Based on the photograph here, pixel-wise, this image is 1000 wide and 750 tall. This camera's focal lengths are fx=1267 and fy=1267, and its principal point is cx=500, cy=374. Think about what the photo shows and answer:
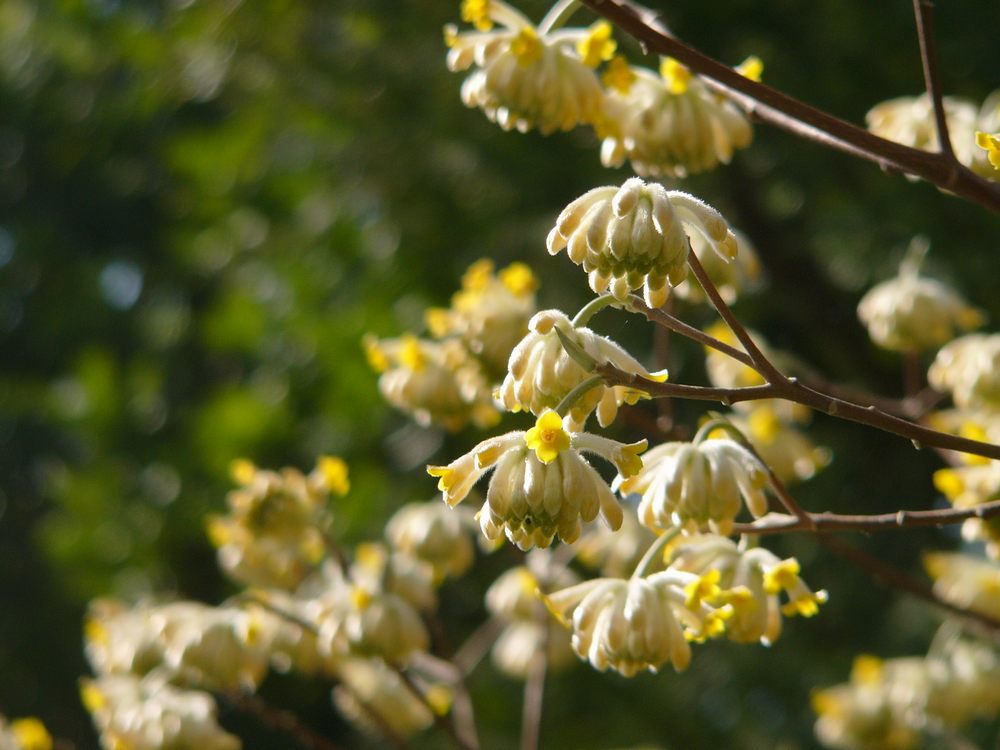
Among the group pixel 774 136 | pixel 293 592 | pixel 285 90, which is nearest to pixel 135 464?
pixel 285 90

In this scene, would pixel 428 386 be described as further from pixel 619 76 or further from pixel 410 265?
pixel 410 265

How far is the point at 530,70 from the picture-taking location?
1657 millimetres

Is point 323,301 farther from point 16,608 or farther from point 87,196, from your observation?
point 87,196

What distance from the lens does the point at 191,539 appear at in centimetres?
417

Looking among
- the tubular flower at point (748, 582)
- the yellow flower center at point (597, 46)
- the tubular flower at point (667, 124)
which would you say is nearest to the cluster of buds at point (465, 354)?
the tubular flower at point (667, 124)

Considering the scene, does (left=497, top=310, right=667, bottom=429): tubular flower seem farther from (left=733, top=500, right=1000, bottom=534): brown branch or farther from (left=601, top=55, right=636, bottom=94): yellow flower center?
(left=601, top=55, right=636, bottom=94): yellow flower center

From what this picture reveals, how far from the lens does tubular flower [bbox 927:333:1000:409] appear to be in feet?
6.01

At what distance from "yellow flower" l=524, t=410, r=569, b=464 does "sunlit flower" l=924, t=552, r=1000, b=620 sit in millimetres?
1289

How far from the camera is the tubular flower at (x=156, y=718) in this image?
1860 millimetres

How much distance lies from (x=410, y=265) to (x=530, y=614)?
147 cm

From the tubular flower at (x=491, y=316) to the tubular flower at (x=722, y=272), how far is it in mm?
243

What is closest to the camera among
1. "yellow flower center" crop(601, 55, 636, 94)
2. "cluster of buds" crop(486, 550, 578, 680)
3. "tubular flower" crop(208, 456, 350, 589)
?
"yellow flower center" crop(601, 55, 636, 94)

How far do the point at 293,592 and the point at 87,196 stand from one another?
5.13 m

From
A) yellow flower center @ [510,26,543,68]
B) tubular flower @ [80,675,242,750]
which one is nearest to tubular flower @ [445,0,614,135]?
yellow flower center @ [510,26,543,68]
